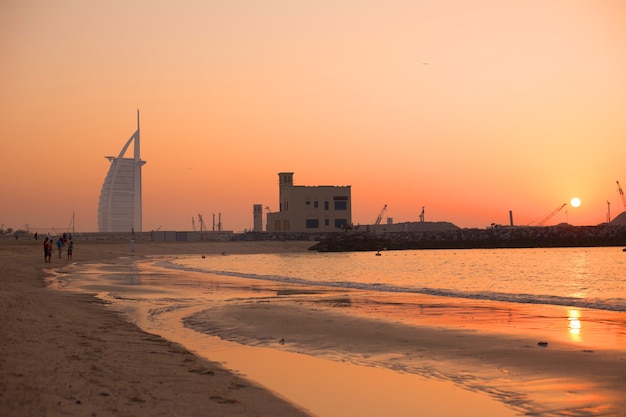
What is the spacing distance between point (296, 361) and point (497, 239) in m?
131

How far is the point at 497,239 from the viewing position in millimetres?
139000

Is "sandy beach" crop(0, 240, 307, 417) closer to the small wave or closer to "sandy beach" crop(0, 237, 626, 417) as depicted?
"sandy beach" crop(0, 237, 626, 417)

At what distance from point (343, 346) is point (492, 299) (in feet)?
52.0

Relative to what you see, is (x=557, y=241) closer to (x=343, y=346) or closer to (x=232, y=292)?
(x=232, y=292)

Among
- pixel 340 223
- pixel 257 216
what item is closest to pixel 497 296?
pixel 340 223

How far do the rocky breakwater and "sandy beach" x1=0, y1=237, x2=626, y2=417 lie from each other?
335 ft

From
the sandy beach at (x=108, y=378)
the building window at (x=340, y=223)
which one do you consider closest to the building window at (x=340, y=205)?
the building window at (x=340, y=223)

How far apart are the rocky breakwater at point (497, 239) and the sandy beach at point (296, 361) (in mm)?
101979

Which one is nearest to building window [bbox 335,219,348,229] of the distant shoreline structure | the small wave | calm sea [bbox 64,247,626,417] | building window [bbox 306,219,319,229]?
the distant shoreline structure

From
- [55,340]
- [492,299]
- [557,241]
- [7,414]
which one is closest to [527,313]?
[492,299]

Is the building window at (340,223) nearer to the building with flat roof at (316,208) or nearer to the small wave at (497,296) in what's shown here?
the building with flat roof at (316,208)

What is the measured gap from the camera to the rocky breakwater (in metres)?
131

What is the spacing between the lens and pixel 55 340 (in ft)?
45.7

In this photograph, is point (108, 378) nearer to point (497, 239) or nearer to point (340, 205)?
point (497, 239)
